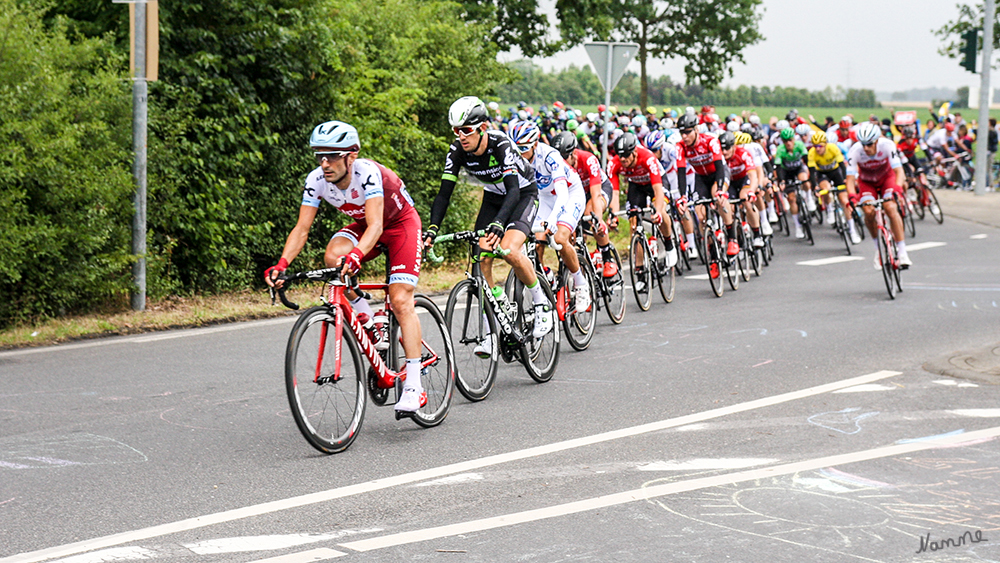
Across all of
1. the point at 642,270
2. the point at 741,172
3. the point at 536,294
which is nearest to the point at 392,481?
the point at 536,294

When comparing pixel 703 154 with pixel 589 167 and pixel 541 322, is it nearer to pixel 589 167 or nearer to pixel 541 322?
pixel 589 167

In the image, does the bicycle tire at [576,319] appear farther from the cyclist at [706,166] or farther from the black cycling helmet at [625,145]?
the cyclist at [706,166]

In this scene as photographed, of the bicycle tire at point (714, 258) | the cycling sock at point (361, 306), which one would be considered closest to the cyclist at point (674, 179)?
the bicycle tire at point (714, 258)

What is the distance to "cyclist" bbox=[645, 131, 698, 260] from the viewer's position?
1360 centimetres

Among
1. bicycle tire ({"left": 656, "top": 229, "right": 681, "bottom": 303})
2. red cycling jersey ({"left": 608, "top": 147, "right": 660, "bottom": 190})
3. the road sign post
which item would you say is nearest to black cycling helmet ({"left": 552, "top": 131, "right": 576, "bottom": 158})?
red cycling jersey ({"left": 608, "top": 147, "right": 660, "bottom": 190})

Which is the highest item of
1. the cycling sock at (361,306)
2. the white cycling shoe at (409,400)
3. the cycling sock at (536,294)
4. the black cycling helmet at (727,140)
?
the black cycling helmet at (727,140)

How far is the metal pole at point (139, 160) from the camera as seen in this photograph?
36.0ft

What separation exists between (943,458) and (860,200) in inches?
A: 325

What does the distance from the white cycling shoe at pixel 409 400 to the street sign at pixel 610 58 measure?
1239 centimetres

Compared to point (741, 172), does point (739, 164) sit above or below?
above

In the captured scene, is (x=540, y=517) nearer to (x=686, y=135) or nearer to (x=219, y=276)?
(x=219, y=276)

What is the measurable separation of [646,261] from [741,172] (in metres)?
4.21

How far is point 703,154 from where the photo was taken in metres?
14.9

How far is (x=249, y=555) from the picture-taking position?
4.75m
